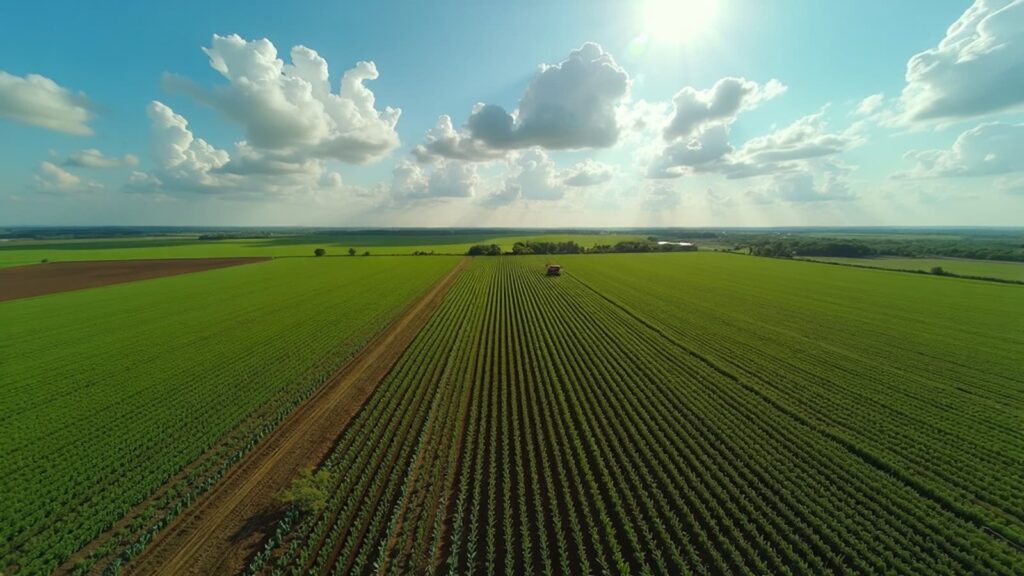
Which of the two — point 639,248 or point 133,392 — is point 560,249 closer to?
point 639,248

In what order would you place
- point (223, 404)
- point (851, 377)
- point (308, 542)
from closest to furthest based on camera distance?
1. point (308, 542)
2. point (223, 404)
3. point (851, 377)

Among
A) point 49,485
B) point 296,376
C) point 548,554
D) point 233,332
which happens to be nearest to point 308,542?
point 548,554

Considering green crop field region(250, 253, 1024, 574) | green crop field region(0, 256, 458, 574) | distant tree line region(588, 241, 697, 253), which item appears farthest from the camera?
distant tree line region(588, 241, 697, 253)

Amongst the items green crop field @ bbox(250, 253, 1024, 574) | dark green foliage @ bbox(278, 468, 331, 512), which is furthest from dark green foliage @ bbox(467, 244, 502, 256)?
dark green foliage @ bbox(278, 468, 331, 512)

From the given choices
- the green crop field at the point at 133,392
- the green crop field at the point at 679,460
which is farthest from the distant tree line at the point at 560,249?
the green crop field at the point at 679,460

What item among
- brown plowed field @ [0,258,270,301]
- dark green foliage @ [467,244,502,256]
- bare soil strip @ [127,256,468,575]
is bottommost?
bare soil strip @ [127,256,468,575]

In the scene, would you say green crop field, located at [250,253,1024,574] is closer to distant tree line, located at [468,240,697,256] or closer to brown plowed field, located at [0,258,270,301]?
brown plowed field, located at [0,258,270,301]

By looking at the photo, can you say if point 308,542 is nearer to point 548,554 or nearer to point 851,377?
point 548,554
